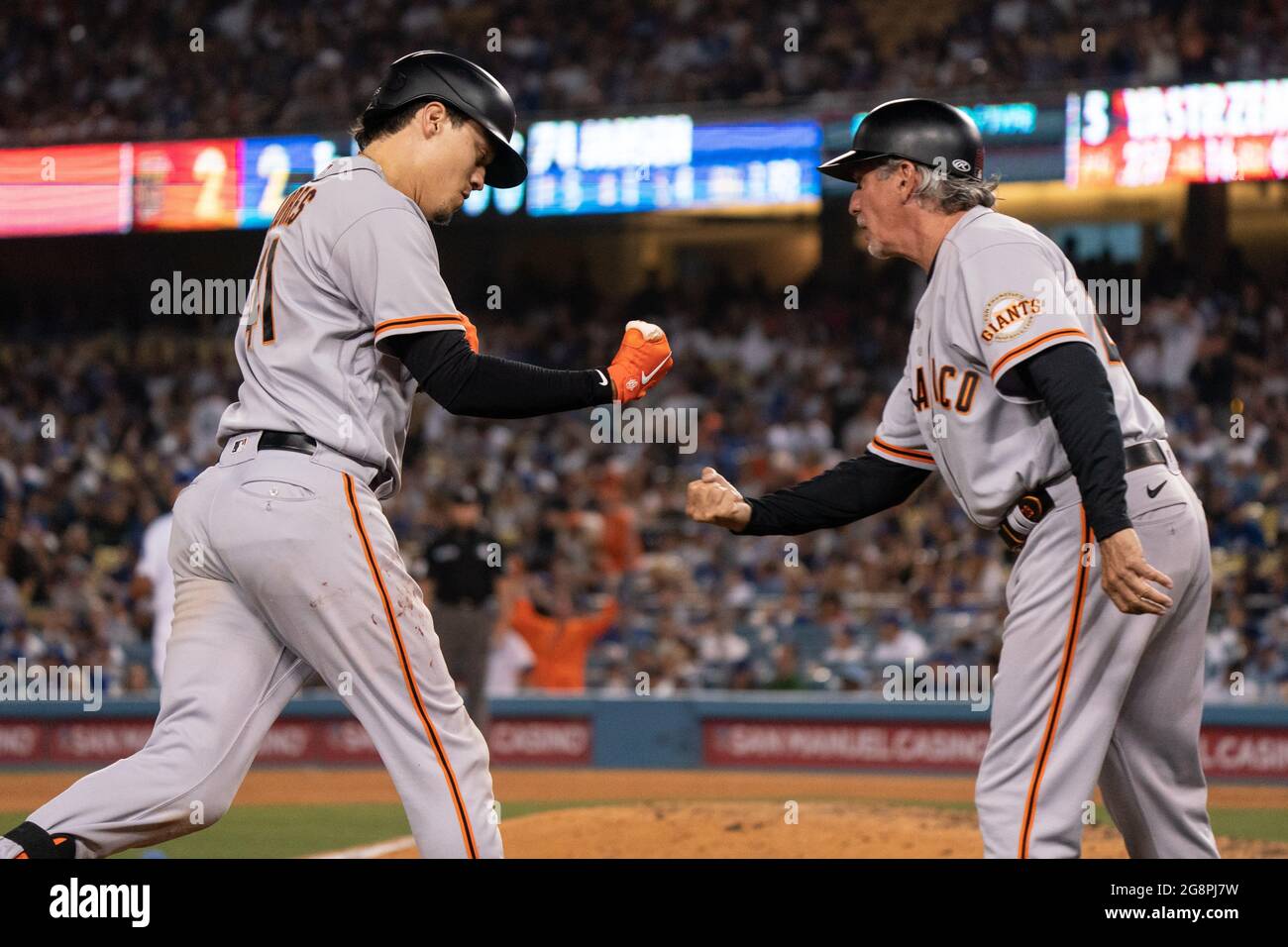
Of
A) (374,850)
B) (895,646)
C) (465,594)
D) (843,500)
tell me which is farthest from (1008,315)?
(895,646)

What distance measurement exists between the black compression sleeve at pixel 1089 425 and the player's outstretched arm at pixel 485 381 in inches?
35.5

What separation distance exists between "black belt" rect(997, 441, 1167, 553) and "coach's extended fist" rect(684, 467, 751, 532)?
26.3 inches

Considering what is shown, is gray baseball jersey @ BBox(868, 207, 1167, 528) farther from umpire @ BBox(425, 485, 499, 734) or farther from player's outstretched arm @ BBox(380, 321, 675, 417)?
umpire @ BBox(425, 485, 499, 734)

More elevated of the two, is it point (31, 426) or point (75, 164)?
point (75, 164)

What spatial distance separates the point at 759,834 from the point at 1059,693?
3.36m

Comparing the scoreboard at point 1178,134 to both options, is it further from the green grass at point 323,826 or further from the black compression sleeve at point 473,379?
the black compression sleeve at point 473,379

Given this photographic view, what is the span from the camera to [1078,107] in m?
13.6

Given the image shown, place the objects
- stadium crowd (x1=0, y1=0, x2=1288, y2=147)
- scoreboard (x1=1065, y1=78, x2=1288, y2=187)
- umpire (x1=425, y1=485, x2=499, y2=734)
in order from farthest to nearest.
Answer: stadium crowd (x1=0, y1=0, x2=1288, y2=147) → scoreboard (x1=1065, y1=78, x2=1288, y2=187) → umpire (x1=425, y1=485, x2=499, y2=734)

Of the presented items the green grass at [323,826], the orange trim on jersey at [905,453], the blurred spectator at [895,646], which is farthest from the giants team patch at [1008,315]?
the blurred spectator at [895,646]

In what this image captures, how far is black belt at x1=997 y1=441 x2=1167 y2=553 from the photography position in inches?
130

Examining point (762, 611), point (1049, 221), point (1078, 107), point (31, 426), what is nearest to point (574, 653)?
point (762, 611)

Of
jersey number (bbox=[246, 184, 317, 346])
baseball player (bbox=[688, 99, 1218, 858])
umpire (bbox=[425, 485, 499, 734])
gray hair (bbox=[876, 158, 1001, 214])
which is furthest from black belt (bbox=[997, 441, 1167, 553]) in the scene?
umpire (bbox=[425, 485, 499, 734])

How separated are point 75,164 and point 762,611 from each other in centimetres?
888

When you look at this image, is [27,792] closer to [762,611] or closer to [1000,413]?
[762,611]
